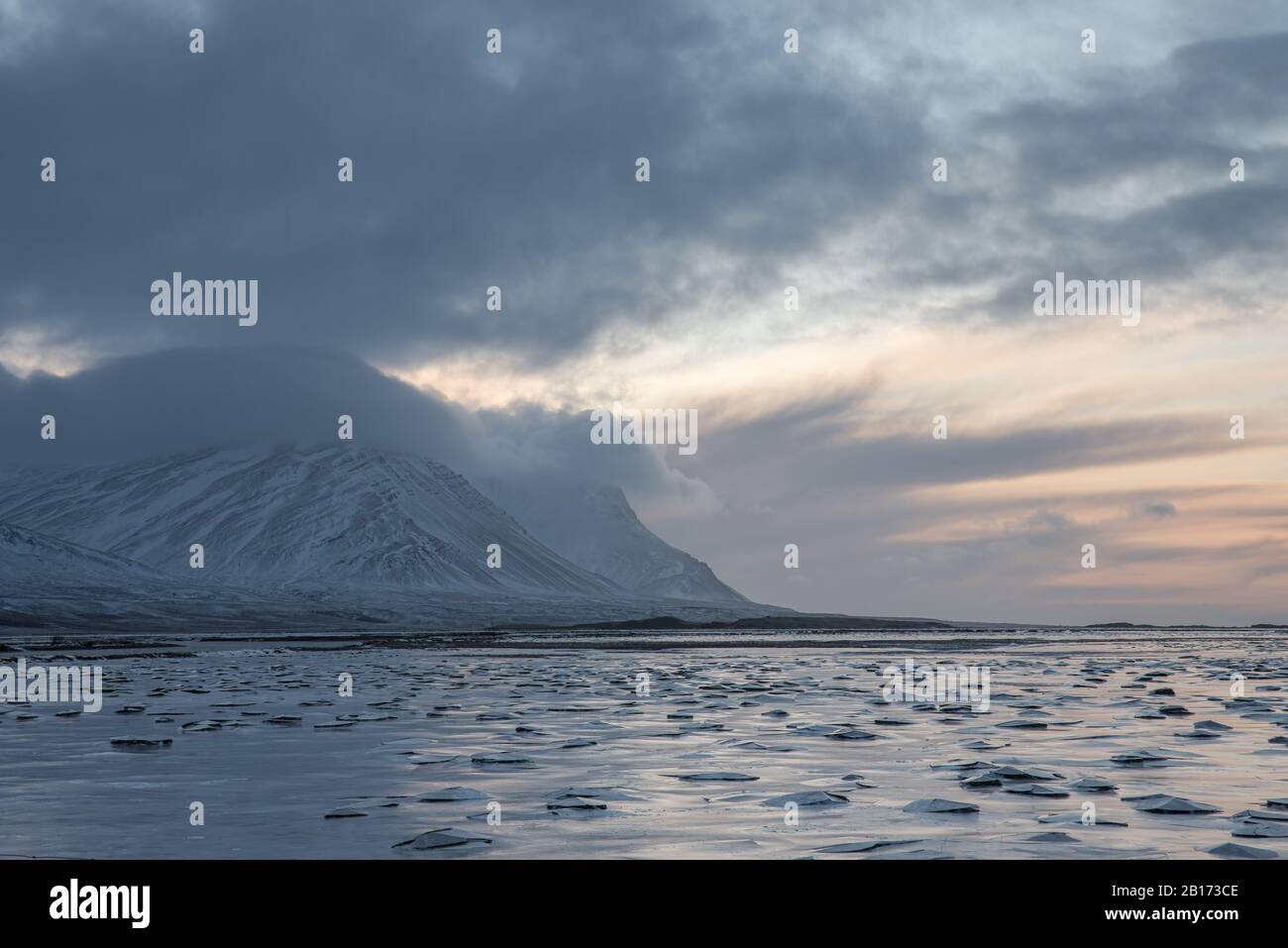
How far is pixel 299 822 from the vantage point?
12.1 metres

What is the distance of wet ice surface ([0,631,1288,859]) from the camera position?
1104 centimetres

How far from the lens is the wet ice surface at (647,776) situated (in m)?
11.0

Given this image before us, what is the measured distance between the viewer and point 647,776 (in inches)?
606
